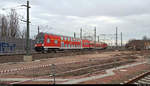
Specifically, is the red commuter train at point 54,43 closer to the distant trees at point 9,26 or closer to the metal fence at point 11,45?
the metal fence at point 11,45

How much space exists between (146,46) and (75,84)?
3078 inches

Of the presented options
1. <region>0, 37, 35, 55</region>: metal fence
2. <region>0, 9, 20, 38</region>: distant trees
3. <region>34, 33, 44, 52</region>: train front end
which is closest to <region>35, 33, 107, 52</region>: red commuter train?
<region>34, 33, 44, 52</region>: train front end

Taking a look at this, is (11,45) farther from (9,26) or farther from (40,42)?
(9,26)

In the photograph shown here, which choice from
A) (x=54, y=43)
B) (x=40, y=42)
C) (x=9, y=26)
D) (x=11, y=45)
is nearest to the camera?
(x=40, y=42)

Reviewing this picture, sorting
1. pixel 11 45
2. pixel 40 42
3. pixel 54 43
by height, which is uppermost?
pixel 40 42

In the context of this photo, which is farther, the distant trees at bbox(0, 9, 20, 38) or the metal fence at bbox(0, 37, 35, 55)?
the distant trees at bbox(0, 9, 20, 38)

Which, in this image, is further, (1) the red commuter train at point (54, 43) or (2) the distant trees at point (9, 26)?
(2) the distant trees at point (9, 26)

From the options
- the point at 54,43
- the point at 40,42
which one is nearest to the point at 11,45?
the point at 40,42

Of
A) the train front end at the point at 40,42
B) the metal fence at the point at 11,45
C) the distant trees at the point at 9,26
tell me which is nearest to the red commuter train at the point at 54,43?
the train front end at the point at 40,42

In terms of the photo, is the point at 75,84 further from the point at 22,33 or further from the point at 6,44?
the point at 22,33

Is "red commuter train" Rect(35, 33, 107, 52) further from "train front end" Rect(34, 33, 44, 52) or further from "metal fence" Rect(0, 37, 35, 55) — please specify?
"metal fence" Rect(0, 37, 35, 55)

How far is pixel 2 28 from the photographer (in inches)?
2296

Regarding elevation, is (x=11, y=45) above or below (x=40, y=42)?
below

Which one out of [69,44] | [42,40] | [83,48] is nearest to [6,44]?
[42,40]
